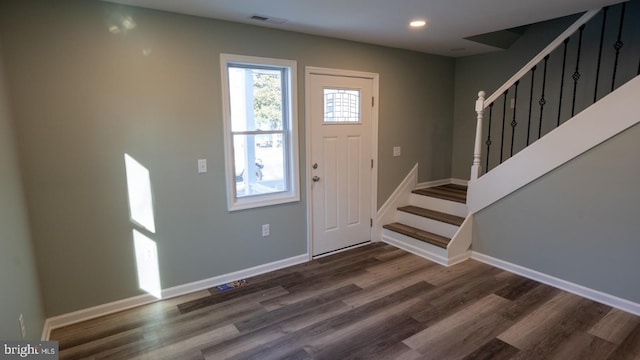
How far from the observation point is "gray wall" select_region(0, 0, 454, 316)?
246 centimetres

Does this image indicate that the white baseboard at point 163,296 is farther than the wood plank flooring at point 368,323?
Yes

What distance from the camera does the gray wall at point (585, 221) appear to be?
2803 millimetres

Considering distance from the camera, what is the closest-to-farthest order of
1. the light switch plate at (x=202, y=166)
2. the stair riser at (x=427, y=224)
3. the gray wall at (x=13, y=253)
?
1. the gray wall at (x=13, y=253)
2. the light switch plate at (x=202, y=166)
3. the stair riser at (x=427, y=224)

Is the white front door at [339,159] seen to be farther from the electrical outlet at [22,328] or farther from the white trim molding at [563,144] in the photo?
the electrical outlet at [22,328]

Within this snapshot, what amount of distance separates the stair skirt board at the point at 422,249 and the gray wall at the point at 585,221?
51 cm

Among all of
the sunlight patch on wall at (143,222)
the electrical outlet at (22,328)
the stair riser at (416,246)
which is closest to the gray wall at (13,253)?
the electrical outlet at (22,328)

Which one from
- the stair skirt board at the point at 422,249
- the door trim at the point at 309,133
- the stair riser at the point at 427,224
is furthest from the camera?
the stair riser at the point at 427,224

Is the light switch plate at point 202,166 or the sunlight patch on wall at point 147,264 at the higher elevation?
the light switch plate at point 202,166

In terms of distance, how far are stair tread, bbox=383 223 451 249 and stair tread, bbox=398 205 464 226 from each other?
0.19 meters

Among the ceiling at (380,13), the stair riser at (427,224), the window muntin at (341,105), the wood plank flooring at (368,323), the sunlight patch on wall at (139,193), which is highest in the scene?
the ceiling at (380,13)

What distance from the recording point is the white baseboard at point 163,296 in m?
2.68

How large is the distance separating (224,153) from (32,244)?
60.9 inches

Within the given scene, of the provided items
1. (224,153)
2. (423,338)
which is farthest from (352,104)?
(423,338)

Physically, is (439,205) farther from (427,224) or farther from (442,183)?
(442,183)
